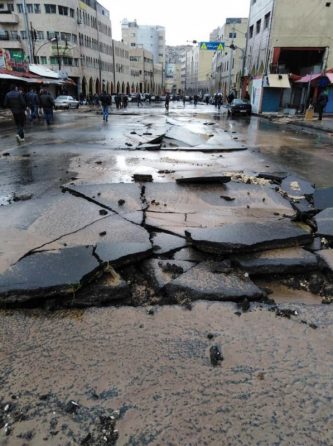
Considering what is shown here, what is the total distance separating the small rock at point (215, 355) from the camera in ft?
7.39

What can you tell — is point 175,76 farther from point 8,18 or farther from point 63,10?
point 8,18

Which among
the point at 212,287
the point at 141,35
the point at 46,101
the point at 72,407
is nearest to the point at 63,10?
the point at 46,101

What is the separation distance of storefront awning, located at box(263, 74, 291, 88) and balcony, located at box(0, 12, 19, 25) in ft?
159

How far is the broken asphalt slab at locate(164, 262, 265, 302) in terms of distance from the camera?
289 cm

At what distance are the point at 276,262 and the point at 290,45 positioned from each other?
116 feet

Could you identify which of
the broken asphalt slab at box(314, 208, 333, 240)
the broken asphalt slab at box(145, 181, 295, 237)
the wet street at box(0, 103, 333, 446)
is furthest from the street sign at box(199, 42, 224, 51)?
the broken asphalt slab at box(314, 208, 333, 240)

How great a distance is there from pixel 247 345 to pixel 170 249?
4.72 feet

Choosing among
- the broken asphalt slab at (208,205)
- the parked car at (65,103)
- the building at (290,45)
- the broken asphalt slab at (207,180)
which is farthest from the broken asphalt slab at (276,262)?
the parked car at (65,103)

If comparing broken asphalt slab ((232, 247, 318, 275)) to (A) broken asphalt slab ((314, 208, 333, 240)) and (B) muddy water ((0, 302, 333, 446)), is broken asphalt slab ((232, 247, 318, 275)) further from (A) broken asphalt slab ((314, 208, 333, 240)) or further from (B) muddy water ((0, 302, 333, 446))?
(A) broken asphalt slab ((314, 208, 333, 240))

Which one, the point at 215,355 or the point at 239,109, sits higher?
the point at 215,355

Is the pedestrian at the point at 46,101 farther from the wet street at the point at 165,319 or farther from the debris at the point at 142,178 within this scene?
the wet street at the point at 165,319

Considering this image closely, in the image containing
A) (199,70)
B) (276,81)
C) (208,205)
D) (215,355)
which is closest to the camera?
(215,355)

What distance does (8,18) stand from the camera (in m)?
58.4

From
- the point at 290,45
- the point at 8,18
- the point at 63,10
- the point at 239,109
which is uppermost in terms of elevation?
the point at 63,10
